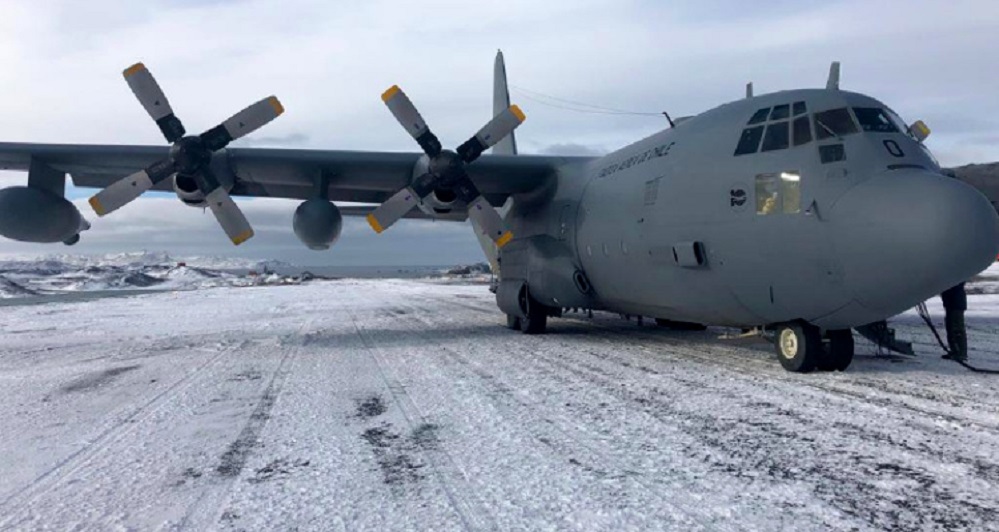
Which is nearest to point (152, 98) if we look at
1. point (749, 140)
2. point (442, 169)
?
point (442, 169)

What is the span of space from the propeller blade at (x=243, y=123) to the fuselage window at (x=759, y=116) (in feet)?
30.6

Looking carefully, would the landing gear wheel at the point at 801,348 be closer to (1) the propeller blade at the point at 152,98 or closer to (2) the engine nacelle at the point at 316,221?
(2) the engine nacelle at the point at 316,221

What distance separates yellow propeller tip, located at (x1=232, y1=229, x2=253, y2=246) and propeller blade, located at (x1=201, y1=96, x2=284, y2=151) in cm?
178

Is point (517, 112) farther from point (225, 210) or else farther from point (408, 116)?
point (225, 210)

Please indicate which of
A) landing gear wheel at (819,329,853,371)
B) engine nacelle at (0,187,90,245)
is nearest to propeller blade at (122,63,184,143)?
engine nacelle at (0,187,90,245)

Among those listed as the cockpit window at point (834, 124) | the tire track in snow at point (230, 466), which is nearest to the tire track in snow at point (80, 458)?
the tire track in snow at point (230, 466)

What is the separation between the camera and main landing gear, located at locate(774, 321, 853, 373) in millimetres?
8414

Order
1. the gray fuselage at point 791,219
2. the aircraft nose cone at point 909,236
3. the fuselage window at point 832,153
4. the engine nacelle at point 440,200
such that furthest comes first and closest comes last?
the engine nacelle at point 440,200 < the fuselage window at point 832,153 < the gray fuselage at point 791,219 < the aircraft nose cone at point 909,236

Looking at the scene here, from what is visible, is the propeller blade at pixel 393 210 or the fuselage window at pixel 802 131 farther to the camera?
the propeller blade at pixel 393 210

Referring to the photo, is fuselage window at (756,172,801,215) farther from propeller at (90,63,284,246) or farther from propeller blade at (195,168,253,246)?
propeller blade at (195,168,253,246)

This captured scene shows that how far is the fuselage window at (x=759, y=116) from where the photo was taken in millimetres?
8922

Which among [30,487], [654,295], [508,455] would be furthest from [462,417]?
[654,295]

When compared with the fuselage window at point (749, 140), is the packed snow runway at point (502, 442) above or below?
below

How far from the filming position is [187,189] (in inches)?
528
